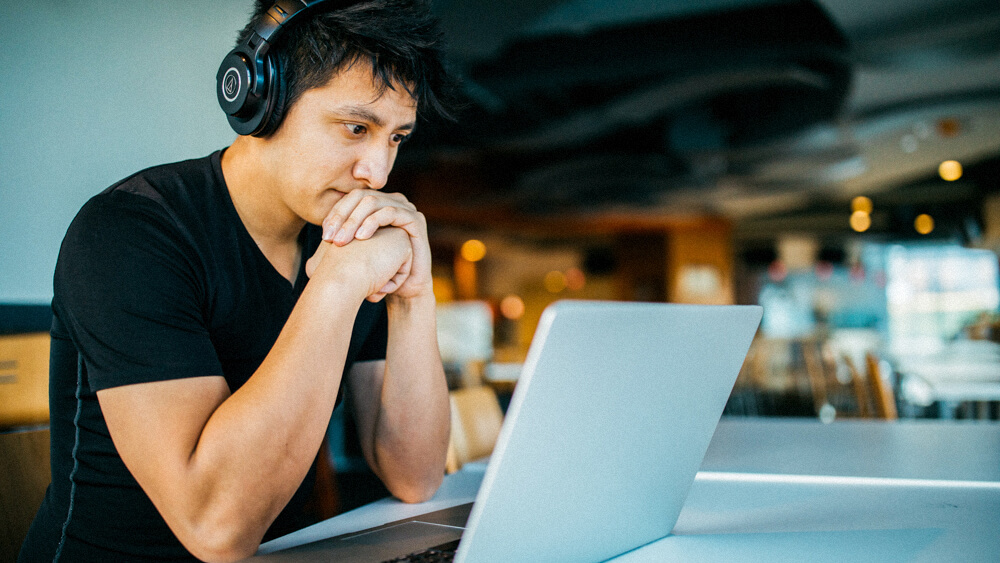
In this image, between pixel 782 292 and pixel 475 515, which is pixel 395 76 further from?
pixel 782 292

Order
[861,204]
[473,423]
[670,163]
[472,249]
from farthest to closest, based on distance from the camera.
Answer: [472,249] < [861,204] < [670,163] < [473,423]

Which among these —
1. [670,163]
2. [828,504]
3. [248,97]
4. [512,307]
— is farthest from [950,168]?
[248,97]

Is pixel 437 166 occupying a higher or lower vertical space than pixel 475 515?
higher

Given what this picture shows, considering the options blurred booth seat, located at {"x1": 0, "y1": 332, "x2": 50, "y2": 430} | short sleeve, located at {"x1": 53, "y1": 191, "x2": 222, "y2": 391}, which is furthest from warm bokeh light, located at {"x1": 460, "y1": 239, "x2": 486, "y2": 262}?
short sleeve, located at {"x1": 53, "y1": 191, "x2": 222, "y2": 391}

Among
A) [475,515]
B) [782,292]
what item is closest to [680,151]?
[475,515]

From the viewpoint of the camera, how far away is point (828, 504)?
3.46 ft

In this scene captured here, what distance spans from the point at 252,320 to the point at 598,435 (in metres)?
0.62

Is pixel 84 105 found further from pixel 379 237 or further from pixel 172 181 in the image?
pixel 379 237

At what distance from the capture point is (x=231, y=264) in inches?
40.2

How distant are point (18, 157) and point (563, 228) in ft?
38.8

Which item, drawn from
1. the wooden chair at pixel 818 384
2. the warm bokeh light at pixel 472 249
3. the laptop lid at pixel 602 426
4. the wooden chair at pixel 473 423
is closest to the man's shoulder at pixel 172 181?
the laptop lid at pixel 602 426

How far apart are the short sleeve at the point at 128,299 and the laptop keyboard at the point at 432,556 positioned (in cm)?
32

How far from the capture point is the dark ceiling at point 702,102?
14.9ft

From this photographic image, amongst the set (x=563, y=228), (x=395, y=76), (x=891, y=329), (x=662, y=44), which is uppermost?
(x=662, y=44)
